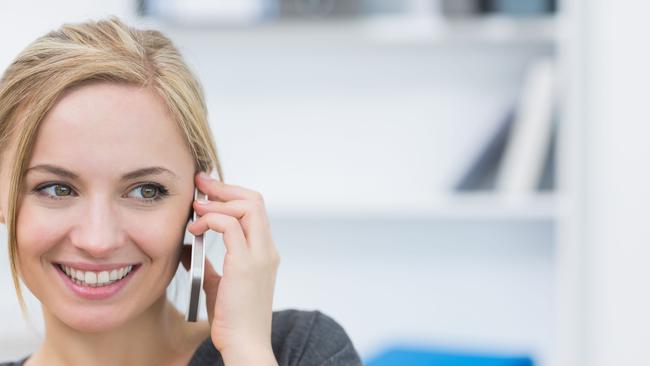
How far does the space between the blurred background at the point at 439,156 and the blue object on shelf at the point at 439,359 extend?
3cm

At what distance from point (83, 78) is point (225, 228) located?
0.81ft

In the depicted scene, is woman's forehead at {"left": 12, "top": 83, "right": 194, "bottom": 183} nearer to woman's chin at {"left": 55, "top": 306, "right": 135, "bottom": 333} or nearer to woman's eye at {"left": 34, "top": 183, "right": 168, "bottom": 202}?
woman's eye at {"left": 34, "top": 183, "right": 168, "bottom": 202}

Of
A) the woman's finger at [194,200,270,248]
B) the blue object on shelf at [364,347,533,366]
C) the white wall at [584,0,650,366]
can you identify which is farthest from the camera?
the white wall at [584,0,650,366]

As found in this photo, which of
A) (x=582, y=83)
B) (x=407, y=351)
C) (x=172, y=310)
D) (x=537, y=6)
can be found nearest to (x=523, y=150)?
(x=582, y=83)

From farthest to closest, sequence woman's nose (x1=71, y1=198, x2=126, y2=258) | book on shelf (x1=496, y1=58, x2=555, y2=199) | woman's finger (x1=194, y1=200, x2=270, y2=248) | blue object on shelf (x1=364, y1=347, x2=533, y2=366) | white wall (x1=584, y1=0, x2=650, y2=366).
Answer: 1. book on shelf (x1=496, y1=58, x2=555, y2=199)
2. white wall (x1=584, y1=0, x2=650, y2=366)
3. blue object on shelf (x1=364, y1=347, x2=533, y2=366)
4. woman's finger (x1=194, y1=200, x2=270, y2=248)
5. woman's nose (x1=71, y1=198, x2=126, y2=258)

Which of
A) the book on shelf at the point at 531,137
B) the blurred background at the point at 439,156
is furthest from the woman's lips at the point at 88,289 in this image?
the book on shelf at the point at 531,137

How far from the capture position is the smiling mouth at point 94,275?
1.11 m

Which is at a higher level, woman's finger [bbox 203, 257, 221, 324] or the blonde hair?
the blonde hair

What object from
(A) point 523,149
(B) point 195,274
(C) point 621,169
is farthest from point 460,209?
(B) point 195,274

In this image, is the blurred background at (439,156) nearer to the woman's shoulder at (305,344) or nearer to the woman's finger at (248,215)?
the woman's shoulder at (305,344)

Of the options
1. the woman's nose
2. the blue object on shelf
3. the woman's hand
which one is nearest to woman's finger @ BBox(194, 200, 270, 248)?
the woman's hand

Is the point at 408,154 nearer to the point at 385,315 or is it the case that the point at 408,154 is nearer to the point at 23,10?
the point at 385,315

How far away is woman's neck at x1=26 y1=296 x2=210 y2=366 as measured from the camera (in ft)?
4.14

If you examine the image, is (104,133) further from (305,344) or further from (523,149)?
(523,149)
